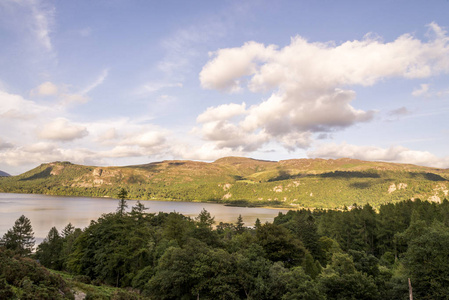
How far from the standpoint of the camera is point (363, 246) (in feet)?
206

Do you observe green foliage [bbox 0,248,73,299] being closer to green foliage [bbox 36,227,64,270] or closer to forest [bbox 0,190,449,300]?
forest [bbox 0,190,449,300]

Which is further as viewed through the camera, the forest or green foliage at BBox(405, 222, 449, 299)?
green foliage at BBox(405, 222, 449, 299)

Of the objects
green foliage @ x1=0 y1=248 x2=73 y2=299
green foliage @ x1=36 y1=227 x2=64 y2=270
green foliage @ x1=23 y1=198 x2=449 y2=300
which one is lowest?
green foliage @ x1=36 y1=227 x2=64 y2=270

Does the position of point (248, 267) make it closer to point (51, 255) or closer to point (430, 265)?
point (430, 265)

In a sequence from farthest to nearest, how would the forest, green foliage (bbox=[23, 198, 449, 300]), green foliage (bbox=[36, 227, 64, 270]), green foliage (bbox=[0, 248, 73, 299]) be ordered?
green foliage (bbox=[36, 227, 64, 270]) → green foliage (bbox=[23, 198, 449, 300]) → the forest → green foliage (bbox=[0, 248, 73, 299])

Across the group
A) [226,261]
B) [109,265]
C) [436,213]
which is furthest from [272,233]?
[436,213]

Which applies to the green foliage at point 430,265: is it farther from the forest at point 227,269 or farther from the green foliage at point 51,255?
the green foliage at point 51,255

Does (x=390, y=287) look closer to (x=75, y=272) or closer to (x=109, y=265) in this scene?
(x=109, y=265)

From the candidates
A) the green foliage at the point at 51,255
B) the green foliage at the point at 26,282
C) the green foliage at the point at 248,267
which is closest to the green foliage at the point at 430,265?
the green foliage at the point at 248,267

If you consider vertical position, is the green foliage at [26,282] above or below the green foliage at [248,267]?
above

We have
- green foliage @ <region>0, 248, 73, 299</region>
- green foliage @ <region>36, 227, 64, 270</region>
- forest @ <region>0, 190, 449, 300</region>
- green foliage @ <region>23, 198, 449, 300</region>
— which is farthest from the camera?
green foliage @ <region>36, 227, 64, 270</region>

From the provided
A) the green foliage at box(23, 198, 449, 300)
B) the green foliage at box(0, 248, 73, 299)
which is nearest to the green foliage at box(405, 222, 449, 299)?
the green foliage at box(23, 198, 449, 300)

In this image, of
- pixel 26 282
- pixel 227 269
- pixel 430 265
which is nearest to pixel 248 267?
pixel 227 269

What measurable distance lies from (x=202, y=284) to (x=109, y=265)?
2027 centimetres
